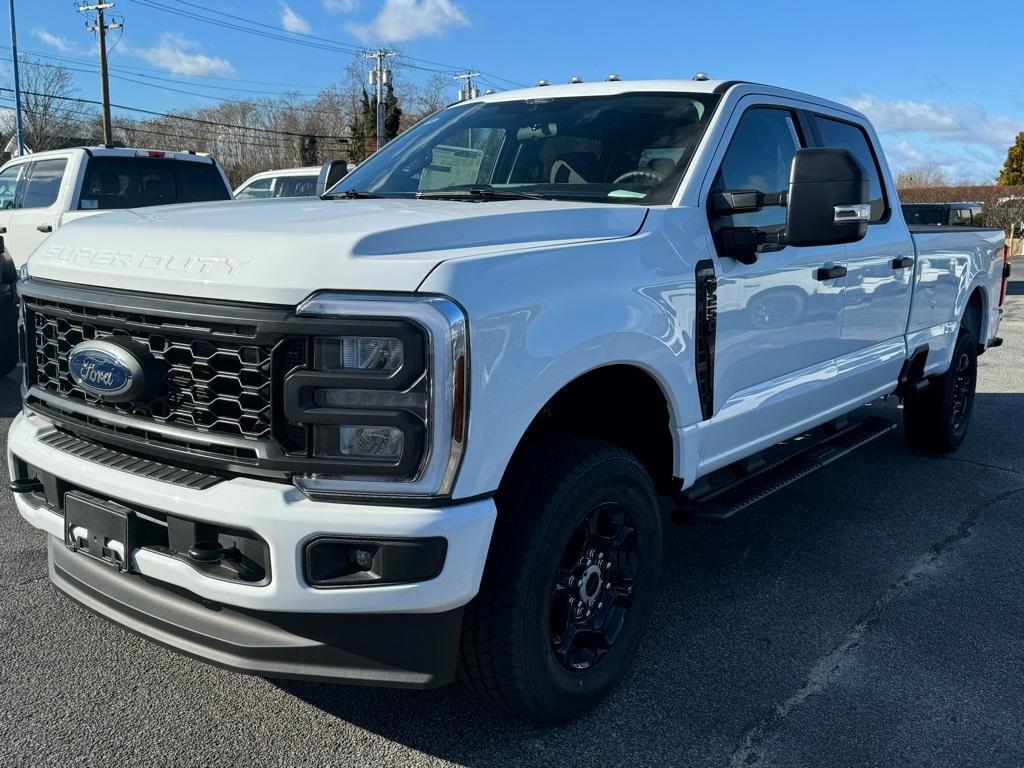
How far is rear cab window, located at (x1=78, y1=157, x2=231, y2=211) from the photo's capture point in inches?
362

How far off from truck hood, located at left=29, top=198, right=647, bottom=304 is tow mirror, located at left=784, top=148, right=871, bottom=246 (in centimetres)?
53

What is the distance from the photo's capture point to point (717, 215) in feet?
10.7

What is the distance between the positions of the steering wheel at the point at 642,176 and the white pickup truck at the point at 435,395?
16 mm

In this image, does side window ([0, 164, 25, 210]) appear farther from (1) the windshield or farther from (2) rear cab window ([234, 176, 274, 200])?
(1) the windshield

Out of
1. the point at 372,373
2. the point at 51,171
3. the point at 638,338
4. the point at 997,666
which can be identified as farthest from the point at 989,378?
the point at 51,171

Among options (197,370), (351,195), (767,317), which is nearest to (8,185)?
(351,195)

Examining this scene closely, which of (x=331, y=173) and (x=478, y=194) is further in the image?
(x=331, y=173)

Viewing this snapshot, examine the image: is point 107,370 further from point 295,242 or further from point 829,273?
point 829,273

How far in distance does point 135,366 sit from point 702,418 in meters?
1.82

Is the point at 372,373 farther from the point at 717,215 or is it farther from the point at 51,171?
the point at 51,171

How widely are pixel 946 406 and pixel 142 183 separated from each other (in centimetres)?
779

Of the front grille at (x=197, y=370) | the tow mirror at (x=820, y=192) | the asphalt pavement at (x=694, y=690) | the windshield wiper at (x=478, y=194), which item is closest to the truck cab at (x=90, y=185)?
the asphalt pavement at (x=694, y=690)

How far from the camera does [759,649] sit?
10.8ft

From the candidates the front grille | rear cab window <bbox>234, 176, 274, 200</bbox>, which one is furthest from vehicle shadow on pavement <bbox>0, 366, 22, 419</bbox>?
rear cab window <bbox>234, 176, 274, 200</bbox>
